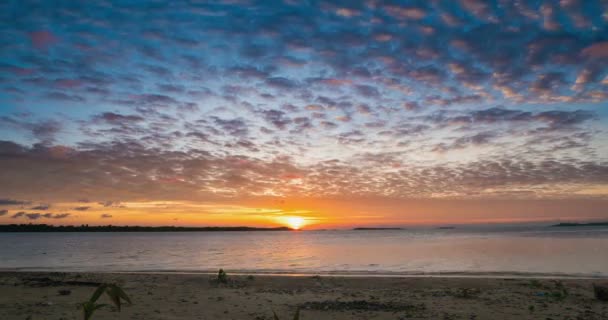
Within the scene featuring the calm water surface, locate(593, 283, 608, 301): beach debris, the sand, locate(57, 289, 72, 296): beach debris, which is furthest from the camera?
the calm water surface

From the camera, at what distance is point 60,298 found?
14000mm

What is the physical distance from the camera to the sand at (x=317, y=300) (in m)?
11.6

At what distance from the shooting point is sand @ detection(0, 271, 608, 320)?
11.6 meters

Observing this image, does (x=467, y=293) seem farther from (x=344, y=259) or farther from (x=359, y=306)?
(x=344, y=259)

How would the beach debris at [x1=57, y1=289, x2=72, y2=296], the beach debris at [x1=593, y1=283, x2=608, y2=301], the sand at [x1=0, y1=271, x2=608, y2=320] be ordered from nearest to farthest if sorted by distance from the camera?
the sand at [x1=0, y1=271, x2=608, y2=320] < the beach debris at [x1=593, y1=283, x2=608, y2=301] < the beach debris at [x1=57, y1=289, x2=72, y2=296]

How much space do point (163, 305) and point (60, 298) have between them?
4.06 meters

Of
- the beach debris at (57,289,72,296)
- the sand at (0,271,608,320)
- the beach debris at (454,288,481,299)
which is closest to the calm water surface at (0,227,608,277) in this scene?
the sand at (0,271,608,320)

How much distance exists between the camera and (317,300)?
14344 millimetres

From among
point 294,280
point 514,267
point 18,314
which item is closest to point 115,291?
point 18,314

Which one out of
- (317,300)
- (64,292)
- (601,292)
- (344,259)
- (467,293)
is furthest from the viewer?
(344,259)

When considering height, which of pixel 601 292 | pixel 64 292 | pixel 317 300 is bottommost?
pixel 317 300

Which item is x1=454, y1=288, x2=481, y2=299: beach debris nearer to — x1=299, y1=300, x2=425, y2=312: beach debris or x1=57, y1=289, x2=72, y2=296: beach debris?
x1=299, y1=300, x2=425, y2=312: beach debris

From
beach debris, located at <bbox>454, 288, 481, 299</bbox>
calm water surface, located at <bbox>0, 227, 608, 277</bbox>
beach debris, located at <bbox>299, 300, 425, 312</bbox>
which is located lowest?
calm water surface, located at <bbox>0, 227, 608, 277</bbox>

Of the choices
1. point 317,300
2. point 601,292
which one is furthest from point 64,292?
point 601,292
